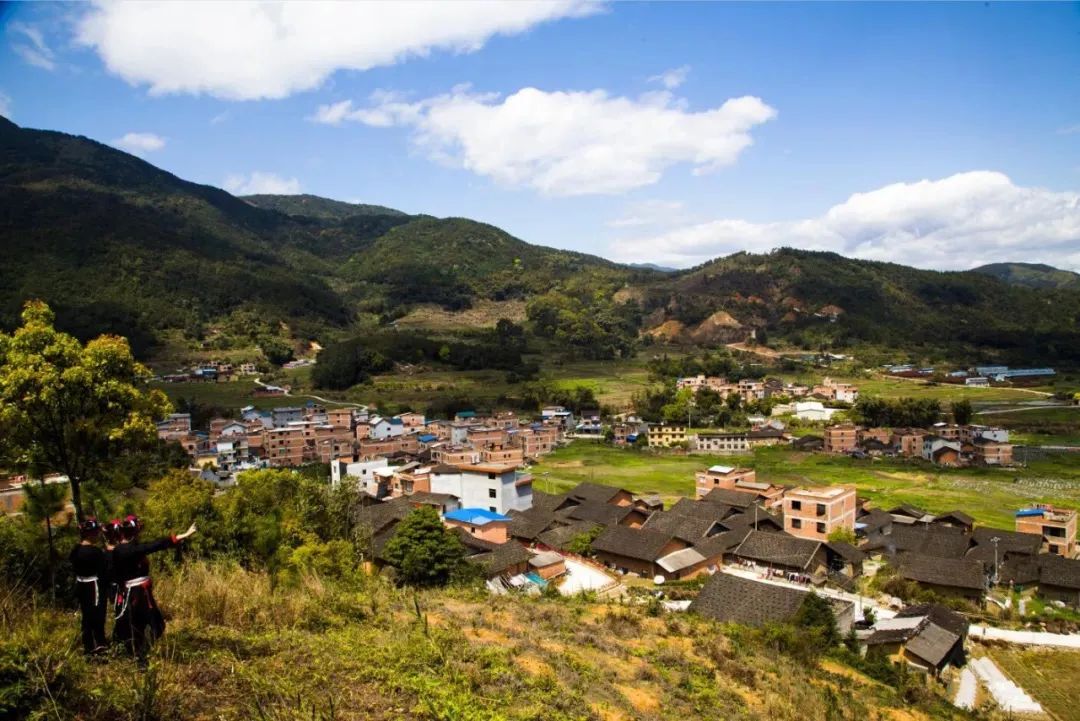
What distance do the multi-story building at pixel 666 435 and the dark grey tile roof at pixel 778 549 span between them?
3009 cm

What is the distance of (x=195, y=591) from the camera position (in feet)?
20.1

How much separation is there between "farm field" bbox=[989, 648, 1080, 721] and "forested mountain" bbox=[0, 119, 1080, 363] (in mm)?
81228

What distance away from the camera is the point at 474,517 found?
25.2 meters

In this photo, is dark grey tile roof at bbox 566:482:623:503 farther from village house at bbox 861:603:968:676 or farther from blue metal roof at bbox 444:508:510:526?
village house at bbox 861:603:968:676

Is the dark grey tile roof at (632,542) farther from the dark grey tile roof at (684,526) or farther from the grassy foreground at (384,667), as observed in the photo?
the grassy foreground at (384,667)

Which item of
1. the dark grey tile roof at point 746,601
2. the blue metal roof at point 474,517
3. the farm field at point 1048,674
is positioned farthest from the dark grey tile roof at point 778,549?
the blue metal roof at point 474,517

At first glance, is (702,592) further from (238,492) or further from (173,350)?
(173,350)

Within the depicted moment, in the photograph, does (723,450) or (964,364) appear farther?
(964,364)

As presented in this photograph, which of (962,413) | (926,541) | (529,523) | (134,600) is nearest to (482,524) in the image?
(529,523)

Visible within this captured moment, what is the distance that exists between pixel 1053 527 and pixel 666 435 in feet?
102

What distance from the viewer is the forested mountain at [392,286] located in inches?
3620

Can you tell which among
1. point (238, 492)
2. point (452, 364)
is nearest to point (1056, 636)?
point (238, 492)

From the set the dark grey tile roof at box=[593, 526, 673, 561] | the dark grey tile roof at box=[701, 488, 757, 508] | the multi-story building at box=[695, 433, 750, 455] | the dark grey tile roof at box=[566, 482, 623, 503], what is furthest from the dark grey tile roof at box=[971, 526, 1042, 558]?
the multi-story building at box=[695, 433, 750, 455]

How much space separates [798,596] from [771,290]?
129 metres
